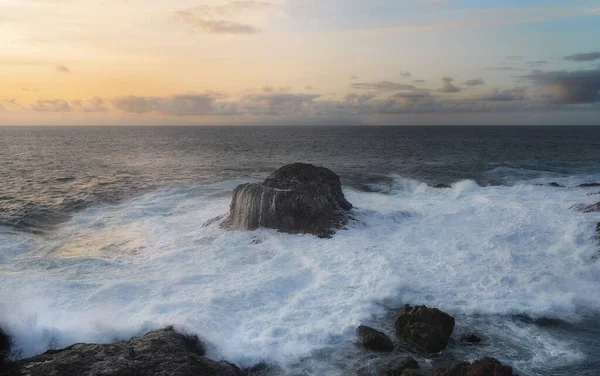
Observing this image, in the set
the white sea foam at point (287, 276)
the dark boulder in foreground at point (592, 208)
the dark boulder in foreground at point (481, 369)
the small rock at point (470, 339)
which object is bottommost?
the small rock at point (470, 339)

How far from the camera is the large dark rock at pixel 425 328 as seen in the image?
14781 mm

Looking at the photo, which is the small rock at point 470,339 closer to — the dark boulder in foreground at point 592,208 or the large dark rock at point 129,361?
the large dark rock at point 129,361

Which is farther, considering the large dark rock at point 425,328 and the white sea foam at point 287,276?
the white sea foam at point 287,276

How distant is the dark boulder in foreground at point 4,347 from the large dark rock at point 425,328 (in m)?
12.4

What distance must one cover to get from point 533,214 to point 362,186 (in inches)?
737

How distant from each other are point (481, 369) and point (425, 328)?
12.3 ft

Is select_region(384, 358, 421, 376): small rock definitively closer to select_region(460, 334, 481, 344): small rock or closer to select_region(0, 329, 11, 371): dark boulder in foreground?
select_region(460, 334, 481, 344): small rock

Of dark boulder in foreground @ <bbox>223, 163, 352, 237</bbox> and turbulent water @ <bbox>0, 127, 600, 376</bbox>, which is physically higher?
dark boulder in foreground @ <bbox>223, 163, 352, 237</bbox>

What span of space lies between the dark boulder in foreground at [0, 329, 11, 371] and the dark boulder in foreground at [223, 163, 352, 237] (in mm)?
14891

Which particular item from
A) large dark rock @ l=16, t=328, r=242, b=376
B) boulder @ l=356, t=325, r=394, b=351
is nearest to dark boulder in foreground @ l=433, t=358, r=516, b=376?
boulder @ l=356, t=325, r=394, b=351

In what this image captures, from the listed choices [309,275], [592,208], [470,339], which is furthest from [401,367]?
[592,208]

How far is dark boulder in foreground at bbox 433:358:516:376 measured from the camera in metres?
11.2

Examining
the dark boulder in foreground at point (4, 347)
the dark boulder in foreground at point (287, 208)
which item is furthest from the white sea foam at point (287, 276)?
the dark boulder in foreground at point (287, 208)

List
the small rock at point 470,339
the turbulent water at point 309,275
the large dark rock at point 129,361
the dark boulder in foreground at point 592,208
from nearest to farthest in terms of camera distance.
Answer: the large dark rock at point 129,361 < the turbulent water at point 309,275 < the small rock at point 470,339 < the dark boulder in foreground at point 592,208
